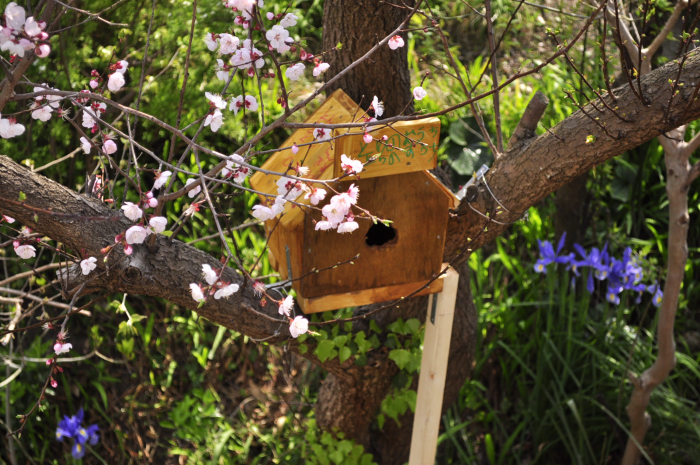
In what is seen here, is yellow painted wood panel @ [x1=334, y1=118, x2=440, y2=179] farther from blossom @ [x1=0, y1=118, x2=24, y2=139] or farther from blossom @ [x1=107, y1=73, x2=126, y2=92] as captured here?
blossom @ [x1=0, y1=118, x2=24, y2=139]

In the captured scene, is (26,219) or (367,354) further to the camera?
(367,354)

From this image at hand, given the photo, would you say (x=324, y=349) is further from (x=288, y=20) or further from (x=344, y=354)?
(x=288, y=20)

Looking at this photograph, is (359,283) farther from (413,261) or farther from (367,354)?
(367,354)

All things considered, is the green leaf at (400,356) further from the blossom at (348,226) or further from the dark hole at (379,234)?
the blossom at (348,226)

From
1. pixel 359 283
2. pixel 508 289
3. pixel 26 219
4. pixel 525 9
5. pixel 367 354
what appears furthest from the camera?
pixel 525 9

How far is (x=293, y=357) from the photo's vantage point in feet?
10.1

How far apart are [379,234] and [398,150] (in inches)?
15.5

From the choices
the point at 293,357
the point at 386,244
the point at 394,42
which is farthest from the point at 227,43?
the point at 293,357

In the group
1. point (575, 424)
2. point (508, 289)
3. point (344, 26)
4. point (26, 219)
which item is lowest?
point (575, 424)

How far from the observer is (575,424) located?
8.41 ft

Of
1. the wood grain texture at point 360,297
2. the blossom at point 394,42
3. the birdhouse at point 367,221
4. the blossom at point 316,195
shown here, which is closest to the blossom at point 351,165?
the blossom at point 316,195

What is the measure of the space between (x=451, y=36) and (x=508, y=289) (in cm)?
218

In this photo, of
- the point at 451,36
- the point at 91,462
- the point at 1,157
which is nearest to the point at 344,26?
the point at 1,157

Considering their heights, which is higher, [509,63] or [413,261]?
[509,63]
